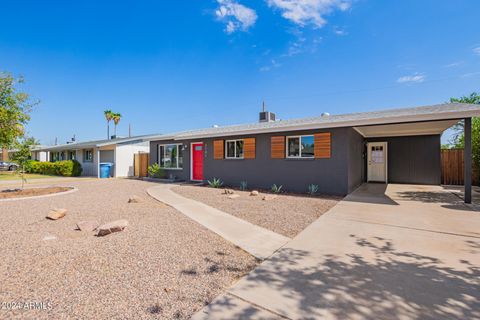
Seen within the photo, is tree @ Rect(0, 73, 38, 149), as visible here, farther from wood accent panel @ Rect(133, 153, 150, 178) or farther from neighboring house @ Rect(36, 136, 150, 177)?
wood accent panel @ Rect(133, 153, 150, 178)

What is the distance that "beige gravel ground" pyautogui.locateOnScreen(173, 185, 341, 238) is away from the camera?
491cm

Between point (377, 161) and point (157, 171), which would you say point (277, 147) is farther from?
point (157, 171)

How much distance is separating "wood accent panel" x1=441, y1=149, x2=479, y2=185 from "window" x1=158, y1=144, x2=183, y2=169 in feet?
47.5

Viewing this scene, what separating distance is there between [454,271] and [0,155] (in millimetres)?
51535

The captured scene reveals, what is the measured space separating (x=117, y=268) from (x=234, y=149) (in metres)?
8.93

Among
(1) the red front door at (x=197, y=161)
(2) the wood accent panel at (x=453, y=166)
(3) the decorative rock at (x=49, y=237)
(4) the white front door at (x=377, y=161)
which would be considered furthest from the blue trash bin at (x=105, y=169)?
(2) the wood accent panel at (x=453, y=166)

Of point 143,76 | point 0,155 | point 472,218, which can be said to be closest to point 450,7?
point 472,218

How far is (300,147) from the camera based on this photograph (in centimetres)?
959

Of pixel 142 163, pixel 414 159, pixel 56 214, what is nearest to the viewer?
pixel 56 214

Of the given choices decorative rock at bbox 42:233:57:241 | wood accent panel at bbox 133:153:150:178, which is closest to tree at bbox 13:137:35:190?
wood accent panel at bbox 133:153:150:178

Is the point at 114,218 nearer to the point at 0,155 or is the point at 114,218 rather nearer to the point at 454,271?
the point at 454,271

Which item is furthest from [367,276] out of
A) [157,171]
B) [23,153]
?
[157,171]

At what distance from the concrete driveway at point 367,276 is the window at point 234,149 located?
683 cm

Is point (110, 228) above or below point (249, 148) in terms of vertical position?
below
